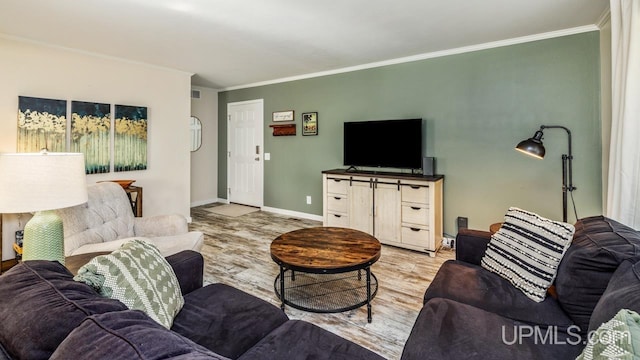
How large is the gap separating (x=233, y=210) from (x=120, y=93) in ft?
8.51

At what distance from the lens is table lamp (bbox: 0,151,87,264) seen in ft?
4.71

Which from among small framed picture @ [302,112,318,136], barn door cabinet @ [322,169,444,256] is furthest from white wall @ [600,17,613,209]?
small framed picture @ [302,112,318,136]

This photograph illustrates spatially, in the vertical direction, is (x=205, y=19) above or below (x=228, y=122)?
above

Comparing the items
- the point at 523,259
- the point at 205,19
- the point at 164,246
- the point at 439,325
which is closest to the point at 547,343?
the point at 439,325

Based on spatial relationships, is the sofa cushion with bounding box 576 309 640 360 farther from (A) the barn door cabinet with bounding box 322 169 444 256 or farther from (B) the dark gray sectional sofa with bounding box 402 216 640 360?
(A) the barn door cabinet with bounding box 322 169 444 256

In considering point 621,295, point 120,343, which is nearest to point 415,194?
point 621,295

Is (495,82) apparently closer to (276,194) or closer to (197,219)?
(276,194)

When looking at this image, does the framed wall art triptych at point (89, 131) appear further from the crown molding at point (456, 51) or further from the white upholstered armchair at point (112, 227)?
the crown molding at point (456, 51)

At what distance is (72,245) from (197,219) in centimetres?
306

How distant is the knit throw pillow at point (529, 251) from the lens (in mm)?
1635

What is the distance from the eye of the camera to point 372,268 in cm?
318

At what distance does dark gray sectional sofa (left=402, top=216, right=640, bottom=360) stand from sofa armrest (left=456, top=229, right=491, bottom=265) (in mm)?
317

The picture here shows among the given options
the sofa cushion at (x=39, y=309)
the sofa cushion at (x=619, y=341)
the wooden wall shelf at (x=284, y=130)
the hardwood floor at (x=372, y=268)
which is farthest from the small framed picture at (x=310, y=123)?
the sofa cushion at (x=619, y=341)

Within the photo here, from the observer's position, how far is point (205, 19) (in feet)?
9.25
